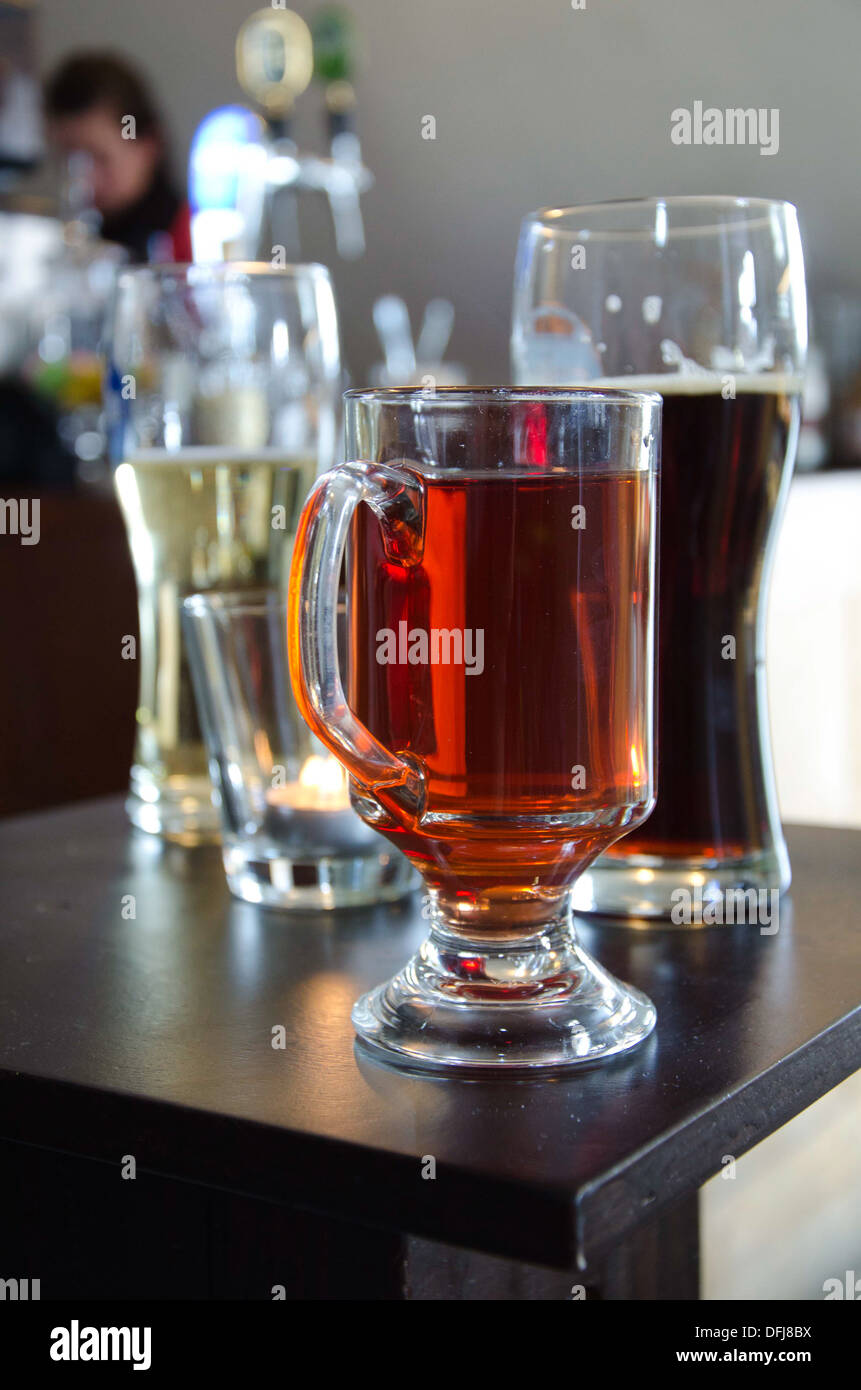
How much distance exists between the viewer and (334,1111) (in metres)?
0.42

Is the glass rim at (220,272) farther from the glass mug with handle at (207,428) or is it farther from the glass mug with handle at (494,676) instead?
the glass mug with handle at (494,676)

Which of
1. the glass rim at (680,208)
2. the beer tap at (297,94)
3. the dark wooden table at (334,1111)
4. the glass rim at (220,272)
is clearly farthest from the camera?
the beer tap at (297,94)

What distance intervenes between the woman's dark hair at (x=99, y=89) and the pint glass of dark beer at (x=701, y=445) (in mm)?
3213

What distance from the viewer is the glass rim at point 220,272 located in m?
0.76

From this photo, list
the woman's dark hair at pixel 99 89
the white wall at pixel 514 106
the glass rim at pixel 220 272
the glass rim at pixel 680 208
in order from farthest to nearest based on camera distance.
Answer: the woman's dark hair at pixel 99 89, the white wall at pixel 514 106, the glass rim at pixel 220 272, the glass rim at pixel 680 208

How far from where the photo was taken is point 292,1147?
0.41 metres

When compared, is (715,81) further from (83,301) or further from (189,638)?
(189,638)

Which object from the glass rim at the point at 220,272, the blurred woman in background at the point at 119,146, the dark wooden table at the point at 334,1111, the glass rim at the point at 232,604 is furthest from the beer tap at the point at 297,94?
the dark wooden table at the point at 334,1111

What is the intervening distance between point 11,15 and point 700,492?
337cm

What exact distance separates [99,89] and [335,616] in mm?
3421

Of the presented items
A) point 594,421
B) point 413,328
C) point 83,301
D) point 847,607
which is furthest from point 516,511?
point 413,328

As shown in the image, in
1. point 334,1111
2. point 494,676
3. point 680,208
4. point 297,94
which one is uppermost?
point 297,94

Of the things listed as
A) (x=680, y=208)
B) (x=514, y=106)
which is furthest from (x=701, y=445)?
(x=514, y=106)

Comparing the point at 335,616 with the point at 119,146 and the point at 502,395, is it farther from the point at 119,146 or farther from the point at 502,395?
the point at 119,146
